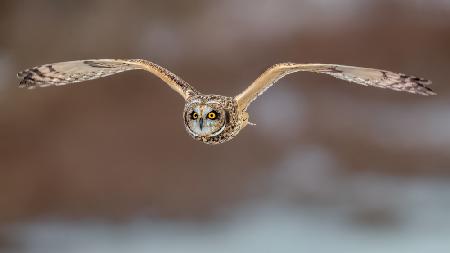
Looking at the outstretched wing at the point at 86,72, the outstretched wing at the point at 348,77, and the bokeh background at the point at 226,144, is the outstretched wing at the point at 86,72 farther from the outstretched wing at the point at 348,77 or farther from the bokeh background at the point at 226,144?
the bokeh background at the point at 226,144

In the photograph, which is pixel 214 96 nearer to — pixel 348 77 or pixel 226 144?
pixel 348 77

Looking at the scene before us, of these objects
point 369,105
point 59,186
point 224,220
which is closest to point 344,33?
point 369,105

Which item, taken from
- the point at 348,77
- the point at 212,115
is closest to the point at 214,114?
the point at 212,115

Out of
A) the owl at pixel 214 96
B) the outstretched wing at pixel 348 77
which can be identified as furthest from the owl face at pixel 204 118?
the outstretched wing at pixel 348 77

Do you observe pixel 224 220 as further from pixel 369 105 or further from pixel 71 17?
pixel 71 17

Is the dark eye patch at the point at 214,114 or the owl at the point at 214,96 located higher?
the owl at the point at 214,96

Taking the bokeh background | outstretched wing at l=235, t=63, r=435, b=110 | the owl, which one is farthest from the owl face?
the bokeh background

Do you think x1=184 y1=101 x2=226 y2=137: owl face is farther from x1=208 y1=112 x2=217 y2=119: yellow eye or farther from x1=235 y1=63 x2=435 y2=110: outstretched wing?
x1=235 y1=63 x2=435 y2=110: outstretched wing

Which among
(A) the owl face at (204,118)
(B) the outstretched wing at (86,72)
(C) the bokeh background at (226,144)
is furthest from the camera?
(C) the bokeh background at (226,144)
